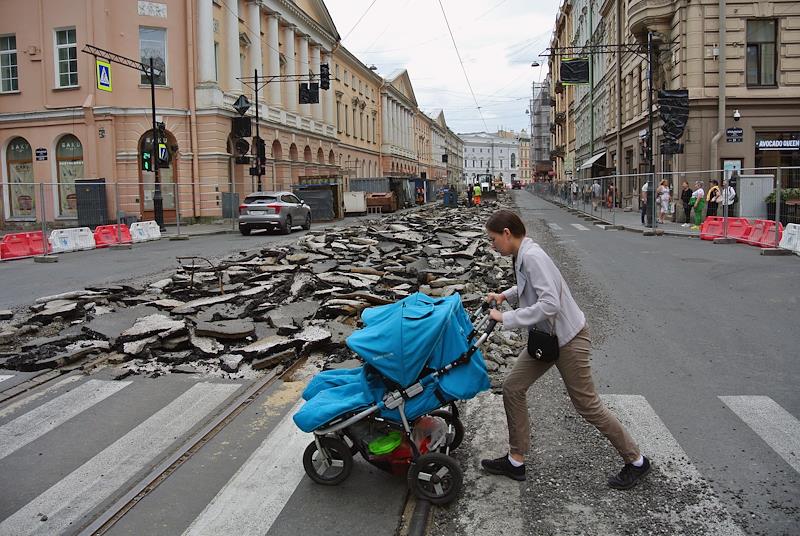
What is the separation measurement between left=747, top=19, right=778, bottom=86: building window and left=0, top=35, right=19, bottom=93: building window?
1298 inches

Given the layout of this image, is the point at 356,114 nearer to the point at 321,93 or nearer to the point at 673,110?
the point at 321,93

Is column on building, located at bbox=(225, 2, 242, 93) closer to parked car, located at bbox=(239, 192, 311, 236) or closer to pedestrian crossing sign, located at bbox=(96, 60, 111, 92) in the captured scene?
pedestrian crossing sign, located at bbox=(96, 60, 111, 92)

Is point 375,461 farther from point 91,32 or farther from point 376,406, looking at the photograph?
point 91,32

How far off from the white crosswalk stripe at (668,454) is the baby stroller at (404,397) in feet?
4.47

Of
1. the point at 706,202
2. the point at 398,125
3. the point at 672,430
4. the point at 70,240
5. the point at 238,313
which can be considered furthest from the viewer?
the point at 398,125

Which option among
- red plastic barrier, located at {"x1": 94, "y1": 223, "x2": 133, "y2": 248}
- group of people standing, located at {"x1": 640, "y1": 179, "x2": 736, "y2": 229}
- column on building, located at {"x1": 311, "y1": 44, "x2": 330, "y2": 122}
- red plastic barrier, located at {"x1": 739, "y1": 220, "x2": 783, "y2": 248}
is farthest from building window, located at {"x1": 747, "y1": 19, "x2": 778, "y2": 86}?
column on building, located at {"x1": 311, "y1": 44, "x2": 330, "y2": 122}

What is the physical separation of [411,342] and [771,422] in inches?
124

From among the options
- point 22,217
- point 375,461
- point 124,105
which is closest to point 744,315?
point 375,461

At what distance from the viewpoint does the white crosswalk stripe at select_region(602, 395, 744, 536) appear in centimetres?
380

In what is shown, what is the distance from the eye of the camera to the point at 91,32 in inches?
1275

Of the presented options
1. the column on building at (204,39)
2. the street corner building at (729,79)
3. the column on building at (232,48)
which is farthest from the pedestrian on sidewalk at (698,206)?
the column on building at (232,48)

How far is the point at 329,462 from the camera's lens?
14.4 ft

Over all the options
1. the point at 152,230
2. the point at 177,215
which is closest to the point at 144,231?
the point at 152,230

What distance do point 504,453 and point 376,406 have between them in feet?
3.74
